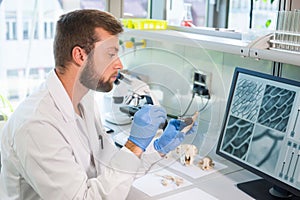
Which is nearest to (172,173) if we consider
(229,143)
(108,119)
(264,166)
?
(229,143)

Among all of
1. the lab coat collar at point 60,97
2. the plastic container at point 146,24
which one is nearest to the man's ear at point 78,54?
the lab coat collar at point 60,97

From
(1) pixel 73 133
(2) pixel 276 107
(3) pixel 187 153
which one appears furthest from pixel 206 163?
(1) pixel 73 133

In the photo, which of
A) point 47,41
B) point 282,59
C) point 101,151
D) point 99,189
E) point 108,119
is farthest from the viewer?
point 47,41

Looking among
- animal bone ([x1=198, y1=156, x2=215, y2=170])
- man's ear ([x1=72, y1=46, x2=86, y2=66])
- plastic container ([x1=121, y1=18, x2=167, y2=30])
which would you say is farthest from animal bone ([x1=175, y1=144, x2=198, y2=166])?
plastic container ([x1=121, y1=18, x2=167, y2=30])

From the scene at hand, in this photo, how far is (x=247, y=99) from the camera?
161 centimetres

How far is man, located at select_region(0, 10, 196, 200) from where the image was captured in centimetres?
122

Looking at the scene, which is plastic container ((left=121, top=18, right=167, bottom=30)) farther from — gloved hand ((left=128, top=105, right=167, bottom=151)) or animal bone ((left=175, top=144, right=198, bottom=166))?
gloved hand ((left=128, top=105, right=167, bottom=151))

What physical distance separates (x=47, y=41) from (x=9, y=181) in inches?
54.0

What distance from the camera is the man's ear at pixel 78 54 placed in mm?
1349

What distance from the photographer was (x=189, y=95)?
6.07 feet

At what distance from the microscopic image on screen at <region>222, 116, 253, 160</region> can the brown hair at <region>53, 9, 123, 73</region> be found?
61cm

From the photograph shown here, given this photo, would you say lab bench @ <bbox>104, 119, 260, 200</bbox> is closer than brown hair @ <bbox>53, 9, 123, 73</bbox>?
No

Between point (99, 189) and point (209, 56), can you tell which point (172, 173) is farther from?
point (209, 56)

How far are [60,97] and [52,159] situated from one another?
0.25 meters
